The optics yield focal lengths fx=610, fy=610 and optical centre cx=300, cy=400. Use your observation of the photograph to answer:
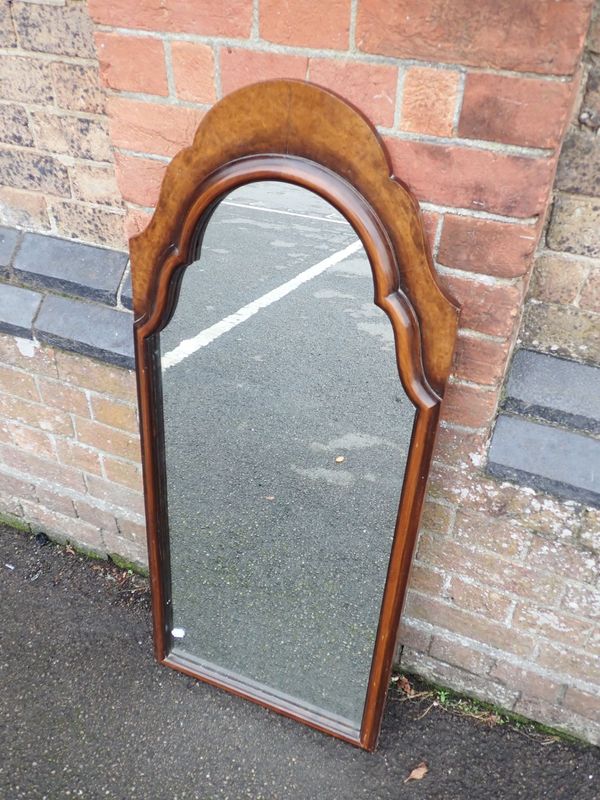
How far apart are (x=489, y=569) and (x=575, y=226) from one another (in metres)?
0.92

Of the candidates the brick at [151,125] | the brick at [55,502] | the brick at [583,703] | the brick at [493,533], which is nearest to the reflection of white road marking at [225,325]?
the brick at [151,125]

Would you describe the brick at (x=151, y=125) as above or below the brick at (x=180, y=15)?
below

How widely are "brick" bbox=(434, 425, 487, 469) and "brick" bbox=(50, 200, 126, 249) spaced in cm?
109

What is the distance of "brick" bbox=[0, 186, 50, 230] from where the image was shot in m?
1.90

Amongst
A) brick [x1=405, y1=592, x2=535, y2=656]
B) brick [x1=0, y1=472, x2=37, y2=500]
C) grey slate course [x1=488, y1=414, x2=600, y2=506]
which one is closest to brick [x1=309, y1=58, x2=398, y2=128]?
grey slate course [x1=488, y1=414, x2=600, y2=506]

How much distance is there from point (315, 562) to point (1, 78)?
1658mm

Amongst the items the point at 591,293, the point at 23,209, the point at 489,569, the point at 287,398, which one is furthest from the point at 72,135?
the point at 489,569

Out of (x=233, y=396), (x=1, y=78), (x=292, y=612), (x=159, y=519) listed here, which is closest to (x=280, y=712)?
(x=292, y=612)

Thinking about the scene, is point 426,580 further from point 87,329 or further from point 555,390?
point 87,329

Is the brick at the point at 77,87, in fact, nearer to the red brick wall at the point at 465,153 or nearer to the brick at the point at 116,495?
the red brick wall at the point at 465,153

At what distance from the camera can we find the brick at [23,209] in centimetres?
190

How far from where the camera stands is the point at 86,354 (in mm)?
1952

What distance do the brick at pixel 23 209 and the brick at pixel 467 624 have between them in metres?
1.64

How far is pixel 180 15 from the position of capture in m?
1.19
